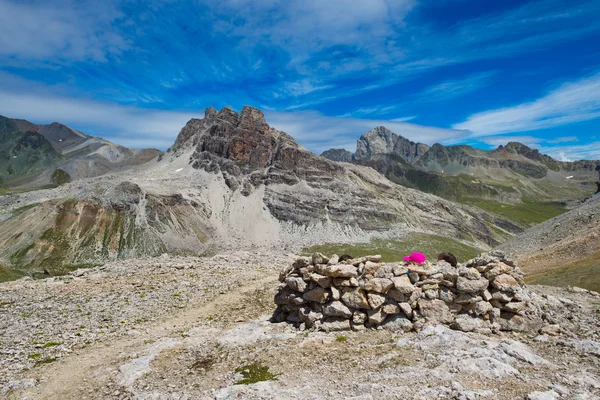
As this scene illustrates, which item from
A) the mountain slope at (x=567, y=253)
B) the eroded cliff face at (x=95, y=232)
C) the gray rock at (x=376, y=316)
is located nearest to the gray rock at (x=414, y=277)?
the gray rock at (x=376, y=316)

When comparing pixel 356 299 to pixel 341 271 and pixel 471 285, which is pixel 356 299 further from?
pixel 471 285

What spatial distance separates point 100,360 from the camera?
19.5 meters

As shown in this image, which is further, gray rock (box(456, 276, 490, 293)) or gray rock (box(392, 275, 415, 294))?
gray rock (box(392, 275, 415, 294))

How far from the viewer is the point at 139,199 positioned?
195 meters

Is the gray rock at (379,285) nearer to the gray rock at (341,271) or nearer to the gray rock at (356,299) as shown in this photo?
the gray rock at (356,299)

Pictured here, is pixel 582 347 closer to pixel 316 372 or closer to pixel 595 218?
pixel 316 372

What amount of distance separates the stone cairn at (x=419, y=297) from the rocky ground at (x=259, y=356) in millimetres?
884

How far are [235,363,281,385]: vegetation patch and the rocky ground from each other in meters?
0.09

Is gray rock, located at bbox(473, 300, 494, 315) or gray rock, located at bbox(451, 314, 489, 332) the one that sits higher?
gray rock, located at bbox(473, 300, 494, 315)

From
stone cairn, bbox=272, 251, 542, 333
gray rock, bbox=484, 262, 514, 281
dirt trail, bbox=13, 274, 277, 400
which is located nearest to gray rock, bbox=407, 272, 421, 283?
stone cairn, bbox=272, 251, 542, 333

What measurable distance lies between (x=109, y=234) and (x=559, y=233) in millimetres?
179559

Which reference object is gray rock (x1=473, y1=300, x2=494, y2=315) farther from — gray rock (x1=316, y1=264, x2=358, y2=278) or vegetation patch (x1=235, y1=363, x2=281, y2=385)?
vegetation patch (x1=235, y1=363, x2=281, y2=385)

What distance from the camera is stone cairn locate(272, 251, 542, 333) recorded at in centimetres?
1941

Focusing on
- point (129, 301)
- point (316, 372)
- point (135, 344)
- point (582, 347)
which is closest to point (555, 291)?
point (582, 347)
